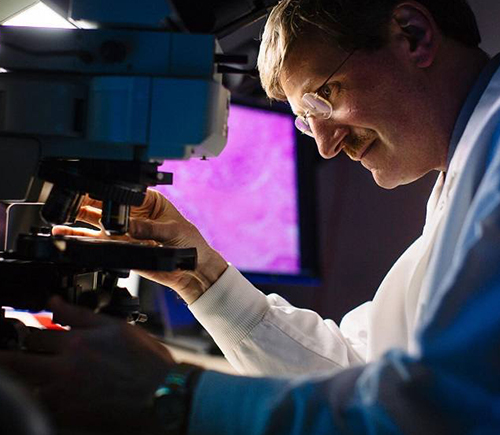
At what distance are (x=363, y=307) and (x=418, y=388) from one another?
107 cm

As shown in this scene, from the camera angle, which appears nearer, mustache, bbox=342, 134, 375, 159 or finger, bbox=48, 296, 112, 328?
finger, bbox=48, 296, 112, 328

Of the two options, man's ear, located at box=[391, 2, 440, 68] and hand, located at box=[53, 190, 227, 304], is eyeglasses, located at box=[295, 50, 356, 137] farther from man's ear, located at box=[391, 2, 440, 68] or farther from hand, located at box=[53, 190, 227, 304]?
hand, located at box=[53, 190, 227, 304]

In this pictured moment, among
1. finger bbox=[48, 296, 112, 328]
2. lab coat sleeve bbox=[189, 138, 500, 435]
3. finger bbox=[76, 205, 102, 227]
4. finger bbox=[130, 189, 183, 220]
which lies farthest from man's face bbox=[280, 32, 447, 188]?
finger bbox=[48, 296, 112, 328]

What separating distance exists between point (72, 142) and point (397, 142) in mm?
780

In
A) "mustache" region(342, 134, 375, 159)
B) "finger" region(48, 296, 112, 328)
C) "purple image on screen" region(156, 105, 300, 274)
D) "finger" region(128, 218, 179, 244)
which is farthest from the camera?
"purple image on screen" region(156, 105, 300, 274)

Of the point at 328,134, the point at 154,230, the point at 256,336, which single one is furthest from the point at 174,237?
the point at 328,134

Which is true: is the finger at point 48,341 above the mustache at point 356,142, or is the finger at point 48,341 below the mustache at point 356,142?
below

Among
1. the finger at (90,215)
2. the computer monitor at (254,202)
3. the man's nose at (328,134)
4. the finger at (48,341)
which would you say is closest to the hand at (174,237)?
the finger at (90,215)

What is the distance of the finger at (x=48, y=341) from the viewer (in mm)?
814

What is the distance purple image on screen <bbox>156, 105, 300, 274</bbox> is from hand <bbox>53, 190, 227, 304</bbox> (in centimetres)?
66

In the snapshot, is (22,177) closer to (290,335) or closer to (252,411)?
(252,411)

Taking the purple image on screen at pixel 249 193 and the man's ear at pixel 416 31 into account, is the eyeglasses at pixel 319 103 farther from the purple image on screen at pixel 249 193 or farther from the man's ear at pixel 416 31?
the purple image on screen at pixel 249 193

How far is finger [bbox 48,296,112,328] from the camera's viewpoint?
0.84 meters

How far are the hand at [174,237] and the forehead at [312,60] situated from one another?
17.3 inches
